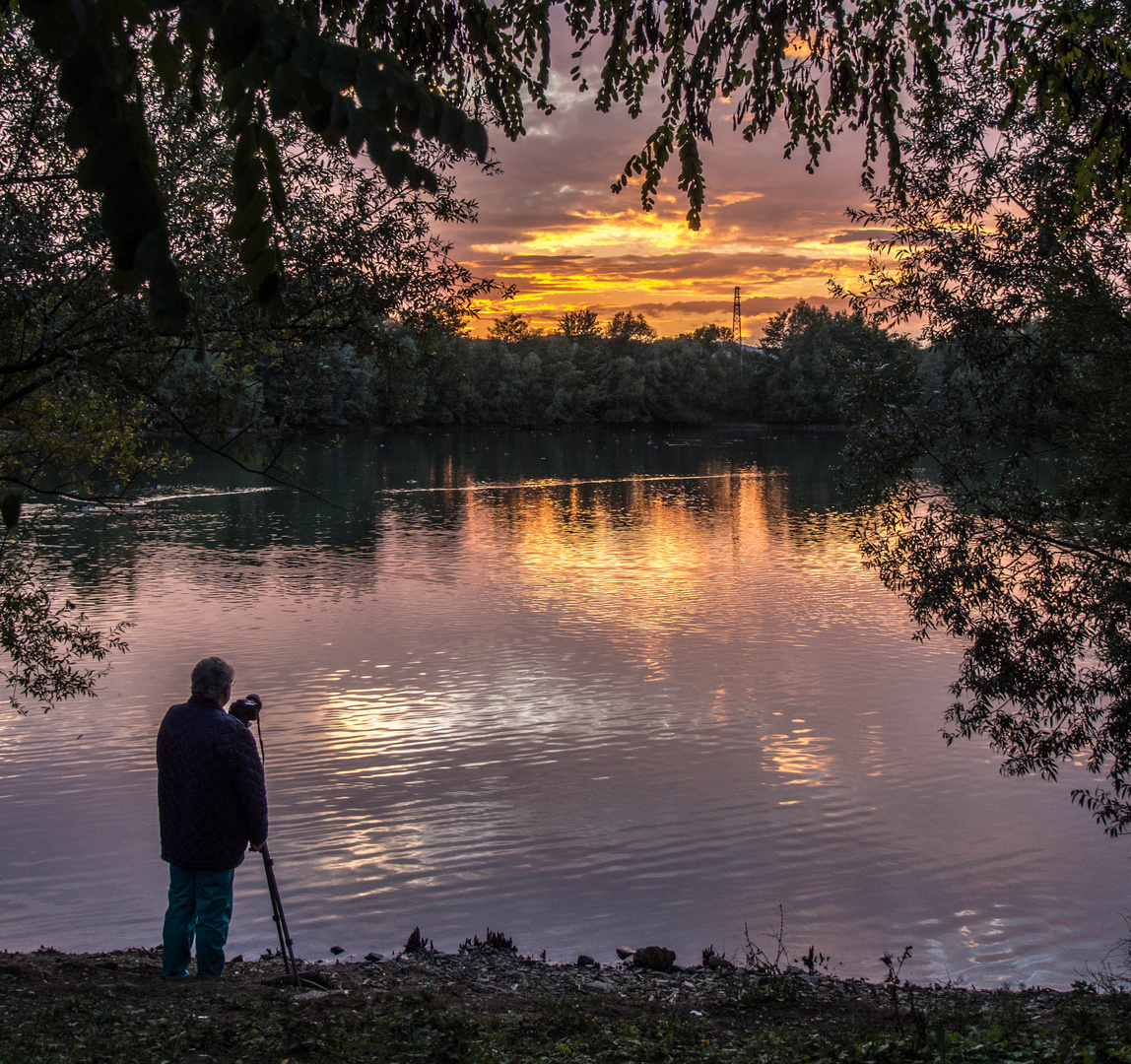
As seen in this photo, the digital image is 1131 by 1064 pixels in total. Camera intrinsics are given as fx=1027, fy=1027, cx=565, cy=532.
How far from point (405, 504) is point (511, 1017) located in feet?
145

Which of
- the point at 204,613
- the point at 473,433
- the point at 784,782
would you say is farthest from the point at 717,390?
the point at 784,782

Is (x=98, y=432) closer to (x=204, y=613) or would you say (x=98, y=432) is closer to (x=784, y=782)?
(x=784, y=782)

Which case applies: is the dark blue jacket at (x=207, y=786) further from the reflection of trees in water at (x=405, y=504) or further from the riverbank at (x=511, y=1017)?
the reflection of trees in water at (x=405, y=504)

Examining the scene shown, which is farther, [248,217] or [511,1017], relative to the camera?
[511,1017]

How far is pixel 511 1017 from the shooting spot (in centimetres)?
649

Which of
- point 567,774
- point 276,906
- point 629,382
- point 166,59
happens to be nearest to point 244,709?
point 276,906

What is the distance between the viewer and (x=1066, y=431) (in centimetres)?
1198

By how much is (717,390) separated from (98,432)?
118m

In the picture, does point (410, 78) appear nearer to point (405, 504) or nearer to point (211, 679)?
point (211, 679)

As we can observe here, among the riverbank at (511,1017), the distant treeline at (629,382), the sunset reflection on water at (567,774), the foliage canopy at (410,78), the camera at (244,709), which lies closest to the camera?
the foliage canopy at (410,78)

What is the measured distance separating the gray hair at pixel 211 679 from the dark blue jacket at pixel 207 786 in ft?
0.19

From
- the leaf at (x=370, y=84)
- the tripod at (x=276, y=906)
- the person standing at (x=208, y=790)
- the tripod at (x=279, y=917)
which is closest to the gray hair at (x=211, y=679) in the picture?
the person standing at (x=208, y=790)

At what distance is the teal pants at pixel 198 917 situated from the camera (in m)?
6.79

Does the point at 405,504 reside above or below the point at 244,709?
below
